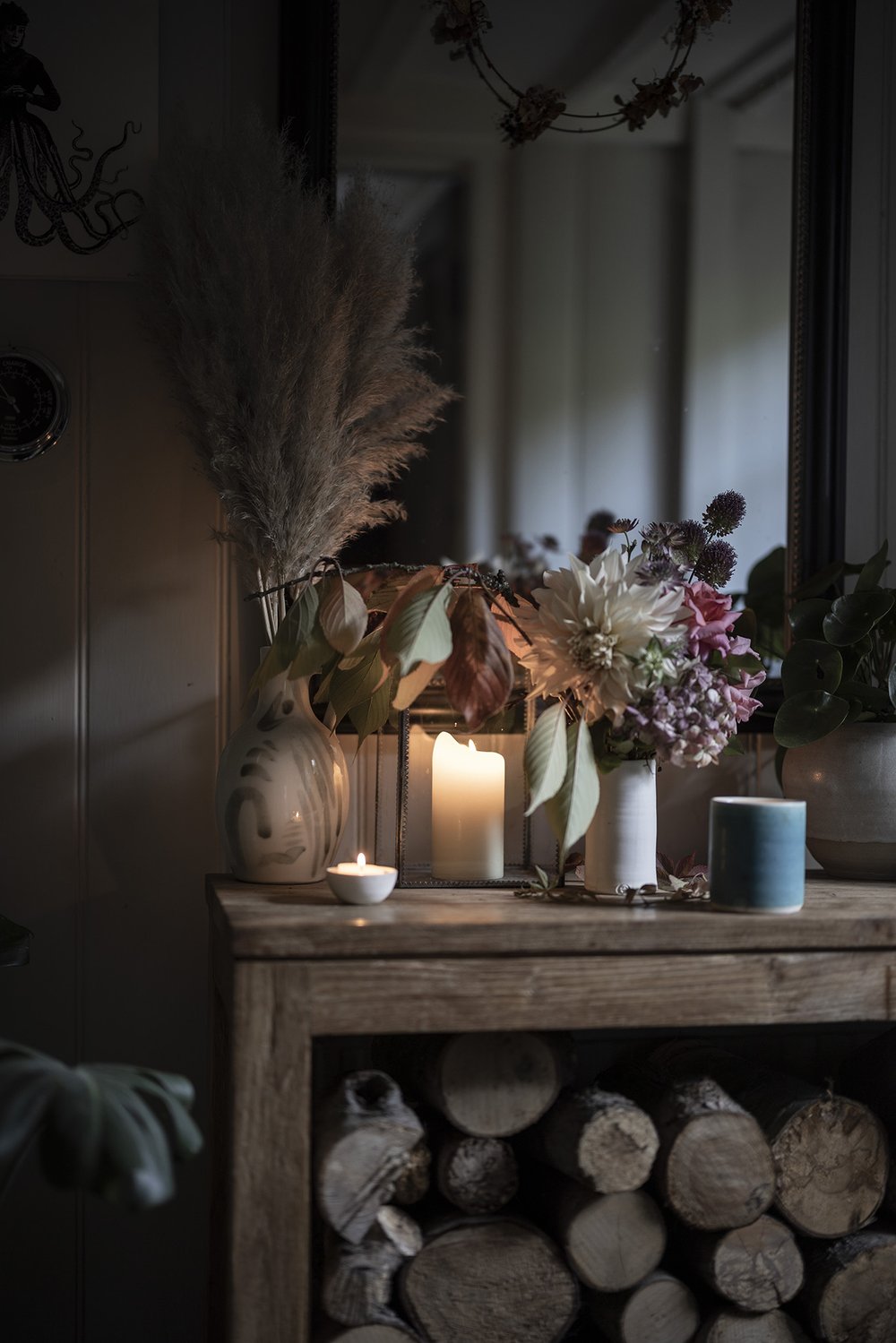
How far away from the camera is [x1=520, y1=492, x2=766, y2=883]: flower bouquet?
47.3 inches

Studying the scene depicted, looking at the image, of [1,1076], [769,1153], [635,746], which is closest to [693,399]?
[635,746]

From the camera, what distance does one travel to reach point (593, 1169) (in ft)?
3.71

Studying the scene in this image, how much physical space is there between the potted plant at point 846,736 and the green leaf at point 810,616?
0.02 m

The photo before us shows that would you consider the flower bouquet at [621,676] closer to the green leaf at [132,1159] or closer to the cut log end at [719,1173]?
the cut log end at [719,1173]

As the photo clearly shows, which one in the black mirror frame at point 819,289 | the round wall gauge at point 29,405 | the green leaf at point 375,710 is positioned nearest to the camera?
the green leaf at point 375,710

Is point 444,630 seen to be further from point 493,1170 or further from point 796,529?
point 796,529

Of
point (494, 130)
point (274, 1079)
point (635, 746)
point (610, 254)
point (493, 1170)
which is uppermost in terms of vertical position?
point (494, 130)

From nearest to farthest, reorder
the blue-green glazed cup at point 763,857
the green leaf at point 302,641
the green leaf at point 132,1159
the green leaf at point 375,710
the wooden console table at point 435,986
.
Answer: the green leaf at point 132,1159, the wooden console table at point 435,986, the blue-green glazed cup at point 763,857, the green leaf at point 302,641, the green leaf at point 375,710

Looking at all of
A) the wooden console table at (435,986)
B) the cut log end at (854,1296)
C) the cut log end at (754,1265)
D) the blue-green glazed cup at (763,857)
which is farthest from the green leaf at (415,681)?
the cut log end at (854,1296)

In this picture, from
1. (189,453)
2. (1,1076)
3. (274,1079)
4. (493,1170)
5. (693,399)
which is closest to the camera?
(1,1076)

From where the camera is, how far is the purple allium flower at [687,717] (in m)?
1.20

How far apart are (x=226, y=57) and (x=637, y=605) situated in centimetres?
94

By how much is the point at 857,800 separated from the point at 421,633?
0.62 metres

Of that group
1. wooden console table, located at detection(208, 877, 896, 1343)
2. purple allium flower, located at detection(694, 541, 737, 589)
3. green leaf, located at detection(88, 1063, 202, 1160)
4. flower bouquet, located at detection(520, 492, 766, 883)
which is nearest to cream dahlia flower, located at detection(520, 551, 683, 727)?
flower bouquet, located at detection(520, 492, 766, 883)
